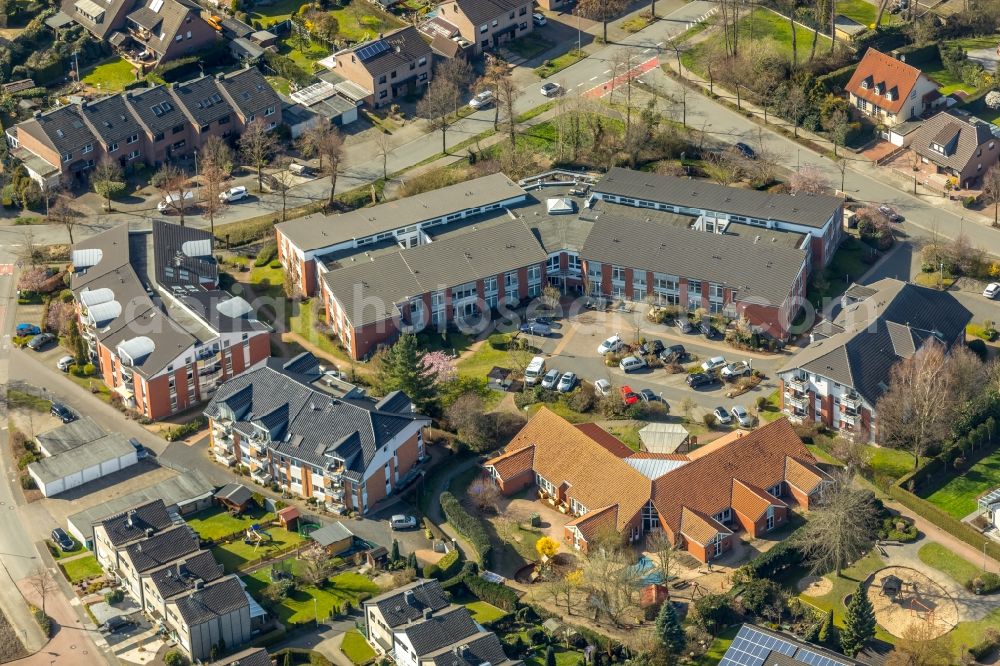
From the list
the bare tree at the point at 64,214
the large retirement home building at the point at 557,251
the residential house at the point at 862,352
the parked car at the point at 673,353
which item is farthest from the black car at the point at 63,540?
the residential house at the point at 862,352

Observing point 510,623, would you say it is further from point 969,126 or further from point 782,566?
point 969,126

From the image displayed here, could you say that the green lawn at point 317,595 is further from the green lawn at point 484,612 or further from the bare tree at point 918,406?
the bare tree at point 918,406

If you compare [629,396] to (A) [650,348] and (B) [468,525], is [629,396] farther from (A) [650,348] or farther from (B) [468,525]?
(B) [468,525]

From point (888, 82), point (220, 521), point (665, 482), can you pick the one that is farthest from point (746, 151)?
point (220, 521)

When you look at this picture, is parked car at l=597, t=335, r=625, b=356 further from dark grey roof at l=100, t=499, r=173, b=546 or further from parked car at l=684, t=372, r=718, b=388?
dark grey roof at l=100, t=499, r=173, b=546

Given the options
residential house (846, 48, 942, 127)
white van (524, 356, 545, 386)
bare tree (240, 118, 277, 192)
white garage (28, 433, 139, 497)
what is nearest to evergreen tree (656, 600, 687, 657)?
white van (524, 356, 545, 386)

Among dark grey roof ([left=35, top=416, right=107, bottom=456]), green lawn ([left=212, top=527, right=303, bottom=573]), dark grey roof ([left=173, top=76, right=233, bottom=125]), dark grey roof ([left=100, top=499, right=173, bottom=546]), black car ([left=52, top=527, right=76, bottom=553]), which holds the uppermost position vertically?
dark grey roof ([left=173, top=76, right=233, bottom=125])

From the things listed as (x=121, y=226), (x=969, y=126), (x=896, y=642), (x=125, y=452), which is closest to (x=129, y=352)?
(x=125, y=452)
